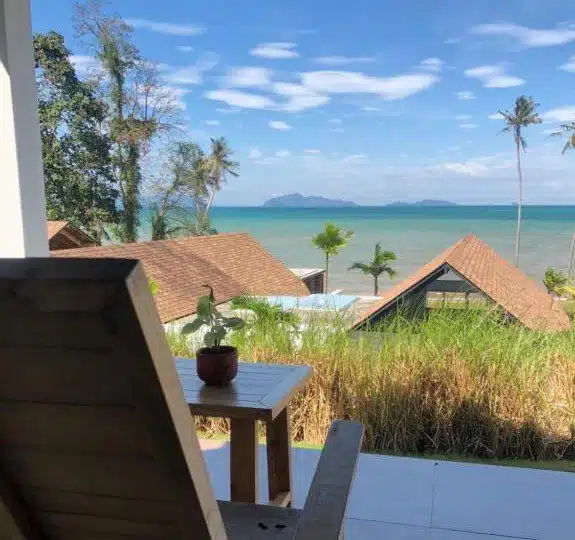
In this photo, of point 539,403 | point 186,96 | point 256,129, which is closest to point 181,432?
point 539,403

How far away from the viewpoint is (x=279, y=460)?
2.08m

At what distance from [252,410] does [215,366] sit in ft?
0.86

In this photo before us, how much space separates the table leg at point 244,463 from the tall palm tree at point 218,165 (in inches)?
703

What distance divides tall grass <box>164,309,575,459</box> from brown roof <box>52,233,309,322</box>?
629 centimetres

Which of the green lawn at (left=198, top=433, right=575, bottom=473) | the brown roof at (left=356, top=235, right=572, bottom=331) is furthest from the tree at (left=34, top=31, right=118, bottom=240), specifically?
the green lawn at (left=198, top=433, right=575, bottom=473)

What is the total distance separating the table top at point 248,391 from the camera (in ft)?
5.34

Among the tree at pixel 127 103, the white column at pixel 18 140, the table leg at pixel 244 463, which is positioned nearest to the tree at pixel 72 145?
the tree at pixel 127 103

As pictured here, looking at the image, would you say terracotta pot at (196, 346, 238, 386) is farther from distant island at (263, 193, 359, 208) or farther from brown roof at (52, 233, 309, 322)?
distant island at (263, 193, 359, 208)

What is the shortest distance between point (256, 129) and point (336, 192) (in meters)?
6.39

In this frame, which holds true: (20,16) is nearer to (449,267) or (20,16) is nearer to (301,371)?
(301,371)

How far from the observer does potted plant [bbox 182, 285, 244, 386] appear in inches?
71.9

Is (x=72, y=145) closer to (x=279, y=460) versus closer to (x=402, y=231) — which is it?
(x=279, y=460)

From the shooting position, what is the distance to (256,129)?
123 feet

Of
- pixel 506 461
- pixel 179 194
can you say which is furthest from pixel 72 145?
pixel 506 461
